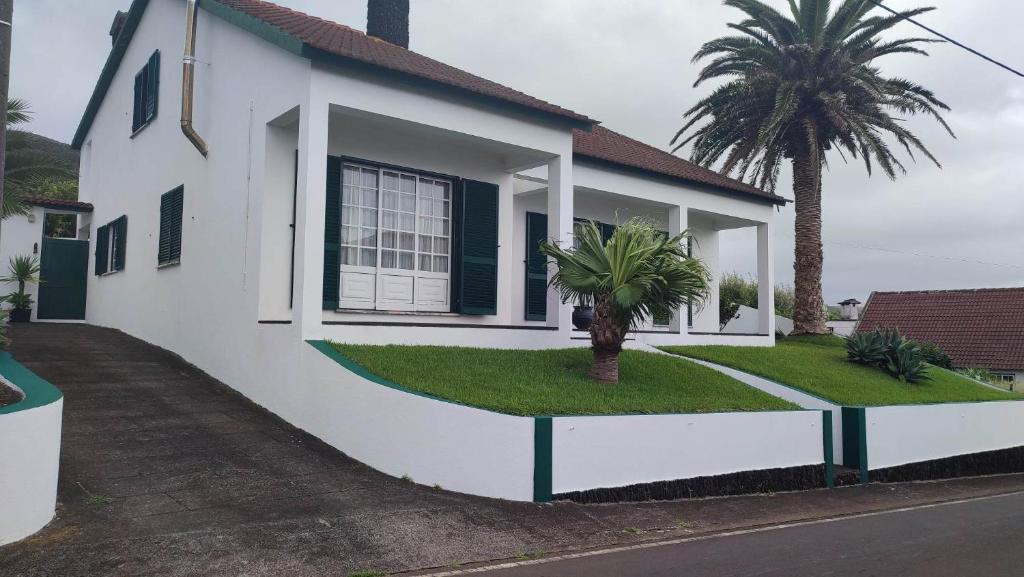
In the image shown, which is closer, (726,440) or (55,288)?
(726,440)

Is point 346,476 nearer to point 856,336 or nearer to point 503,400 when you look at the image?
point 503,400

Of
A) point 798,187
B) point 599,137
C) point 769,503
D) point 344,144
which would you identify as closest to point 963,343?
point 798,187

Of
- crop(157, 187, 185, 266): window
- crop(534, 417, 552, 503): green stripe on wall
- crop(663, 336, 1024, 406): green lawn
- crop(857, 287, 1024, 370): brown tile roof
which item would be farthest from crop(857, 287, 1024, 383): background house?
crop(157, 187, 185, 266): window

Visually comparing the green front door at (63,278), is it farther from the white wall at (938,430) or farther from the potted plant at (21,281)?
the white wall at (938,430)

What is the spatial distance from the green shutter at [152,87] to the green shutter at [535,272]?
7.34m

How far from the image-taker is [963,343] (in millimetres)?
29703

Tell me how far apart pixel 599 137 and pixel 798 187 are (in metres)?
6.69

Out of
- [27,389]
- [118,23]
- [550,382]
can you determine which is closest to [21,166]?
[118,23]

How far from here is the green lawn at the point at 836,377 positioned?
1272 centimetres

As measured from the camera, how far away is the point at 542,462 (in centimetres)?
766

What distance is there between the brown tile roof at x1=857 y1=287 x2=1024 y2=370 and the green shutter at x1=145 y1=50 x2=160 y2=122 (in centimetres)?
2573

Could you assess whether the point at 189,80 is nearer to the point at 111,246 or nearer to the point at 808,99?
the point at 111,246

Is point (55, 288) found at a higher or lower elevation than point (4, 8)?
lower

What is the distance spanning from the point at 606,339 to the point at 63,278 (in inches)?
555
